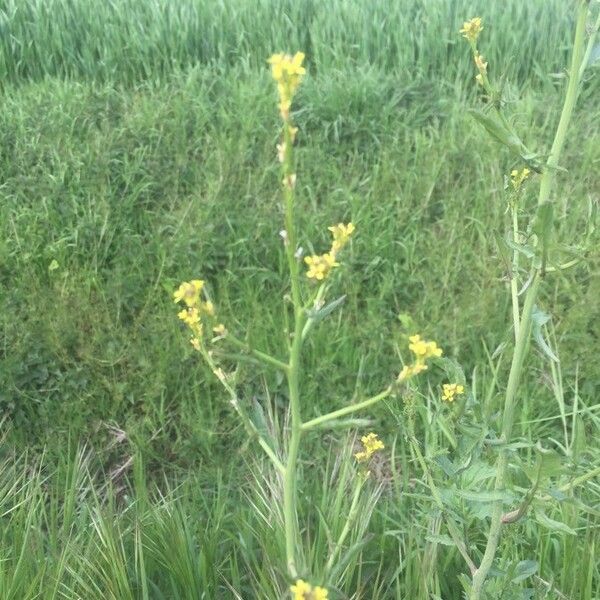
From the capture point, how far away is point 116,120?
3865 millimetres

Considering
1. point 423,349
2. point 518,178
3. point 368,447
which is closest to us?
point 423,349

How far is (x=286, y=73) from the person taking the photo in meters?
1.04

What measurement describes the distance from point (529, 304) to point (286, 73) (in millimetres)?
559

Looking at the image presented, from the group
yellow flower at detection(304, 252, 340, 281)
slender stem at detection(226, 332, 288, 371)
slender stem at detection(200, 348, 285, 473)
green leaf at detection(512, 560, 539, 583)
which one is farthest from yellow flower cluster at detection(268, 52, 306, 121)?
green leaf at detection(512, 560, 539, 583)

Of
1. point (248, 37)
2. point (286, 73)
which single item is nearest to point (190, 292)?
point (286, 73)

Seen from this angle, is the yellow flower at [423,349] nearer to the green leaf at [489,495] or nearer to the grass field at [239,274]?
the green leaf at [489,495]

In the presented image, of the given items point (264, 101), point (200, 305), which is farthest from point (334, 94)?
point (200, 305)

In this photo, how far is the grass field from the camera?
202cm

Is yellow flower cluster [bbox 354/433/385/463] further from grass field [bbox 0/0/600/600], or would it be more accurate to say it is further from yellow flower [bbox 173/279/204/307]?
yellow flower [bbox 173/279/204/307]

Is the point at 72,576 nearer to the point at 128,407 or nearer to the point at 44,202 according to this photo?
the point at 128,407

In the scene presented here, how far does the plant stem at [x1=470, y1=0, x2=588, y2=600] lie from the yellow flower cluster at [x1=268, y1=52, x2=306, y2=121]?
451 millimetres

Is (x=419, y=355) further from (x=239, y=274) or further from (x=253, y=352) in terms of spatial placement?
(x=239, y=274)

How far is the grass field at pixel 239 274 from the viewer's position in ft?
6.63

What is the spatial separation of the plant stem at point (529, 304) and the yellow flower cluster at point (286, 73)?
451 millimetres
